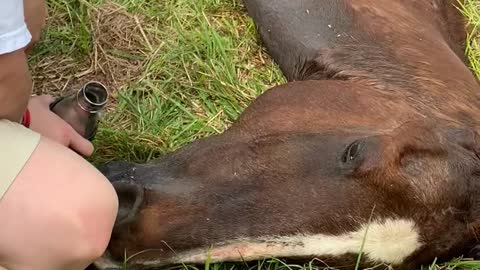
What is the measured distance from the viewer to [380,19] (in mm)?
3121

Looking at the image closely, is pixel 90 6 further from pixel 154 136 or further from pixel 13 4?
pixel 13 4

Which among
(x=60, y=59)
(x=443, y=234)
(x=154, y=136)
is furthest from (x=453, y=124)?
(x=60, y=59)

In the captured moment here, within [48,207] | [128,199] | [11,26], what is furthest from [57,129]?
[11,26]

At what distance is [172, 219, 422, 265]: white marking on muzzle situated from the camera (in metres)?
2.28

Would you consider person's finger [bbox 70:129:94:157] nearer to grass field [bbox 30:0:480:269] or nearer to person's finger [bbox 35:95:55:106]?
person's finger [bbox 35:95:55:106]

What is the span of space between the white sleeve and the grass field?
94 centimetres

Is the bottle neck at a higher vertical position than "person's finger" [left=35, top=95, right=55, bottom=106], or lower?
higher

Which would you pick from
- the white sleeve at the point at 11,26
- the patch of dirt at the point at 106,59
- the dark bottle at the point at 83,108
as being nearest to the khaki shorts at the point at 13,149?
the white sleeve at the point at 11,26

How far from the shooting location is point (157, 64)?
333 cm

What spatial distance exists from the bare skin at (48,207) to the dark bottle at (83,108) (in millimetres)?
519

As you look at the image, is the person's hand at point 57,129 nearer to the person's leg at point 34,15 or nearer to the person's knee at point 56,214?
the person's leg at point 34,15

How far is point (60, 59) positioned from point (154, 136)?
1.70 ft

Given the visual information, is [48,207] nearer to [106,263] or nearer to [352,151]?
[106,263]

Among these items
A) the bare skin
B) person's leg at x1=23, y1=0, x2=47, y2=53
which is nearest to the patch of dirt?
person's leg at x1=23, y1=0, x2=47, y2=53
